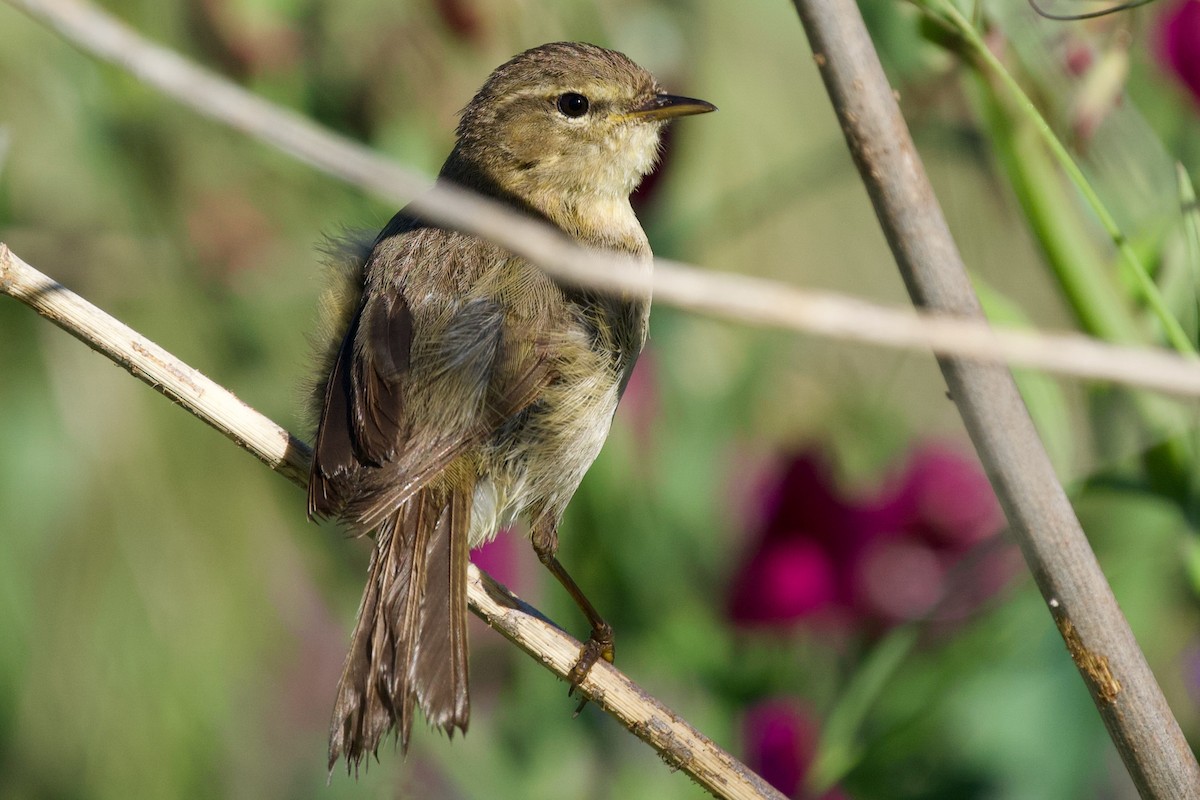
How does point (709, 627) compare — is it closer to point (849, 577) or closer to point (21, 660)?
point (849, 577)

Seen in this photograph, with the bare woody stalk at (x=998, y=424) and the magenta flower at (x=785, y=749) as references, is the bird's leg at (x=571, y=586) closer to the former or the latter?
the magenta flower at (x=785, y=749)

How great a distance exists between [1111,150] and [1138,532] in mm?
703

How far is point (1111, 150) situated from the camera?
7.50 ft

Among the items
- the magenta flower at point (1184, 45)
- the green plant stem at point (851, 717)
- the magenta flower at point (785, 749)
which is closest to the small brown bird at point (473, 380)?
the magenta flower at point (785, 749)

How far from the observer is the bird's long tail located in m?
1.98

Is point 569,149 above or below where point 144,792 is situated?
above

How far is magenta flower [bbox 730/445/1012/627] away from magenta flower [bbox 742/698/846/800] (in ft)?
0.60

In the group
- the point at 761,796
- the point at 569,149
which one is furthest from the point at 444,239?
the point at 761,796

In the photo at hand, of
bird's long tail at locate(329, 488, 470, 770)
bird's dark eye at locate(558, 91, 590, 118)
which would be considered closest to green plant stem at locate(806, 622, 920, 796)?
bird's long tail at locate(329, 488, 470, 770)

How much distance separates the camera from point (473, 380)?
2.23m

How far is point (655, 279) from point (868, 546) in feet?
5.70

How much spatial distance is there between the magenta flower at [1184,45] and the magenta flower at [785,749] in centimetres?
141

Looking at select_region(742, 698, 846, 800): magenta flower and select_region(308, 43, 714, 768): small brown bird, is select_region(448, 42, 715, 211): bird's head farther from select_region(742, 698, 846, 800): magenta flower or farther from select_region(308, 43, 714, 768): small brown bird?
select_region(742, 698, 846, 800): magenta flower

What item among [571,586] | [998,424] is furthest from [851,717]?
[998,424]
